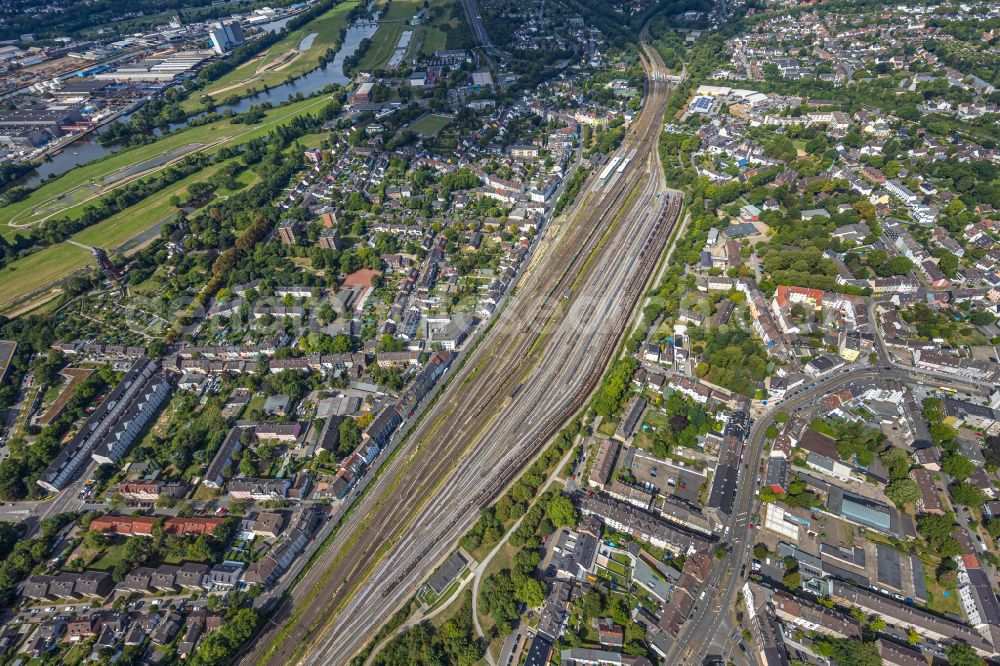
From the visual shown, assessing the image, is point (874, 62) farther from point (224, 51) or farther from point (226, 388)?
point (224, 51)

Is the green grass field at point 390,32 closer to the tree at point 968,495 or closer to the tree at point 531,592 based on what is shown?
the tree at point 531,592

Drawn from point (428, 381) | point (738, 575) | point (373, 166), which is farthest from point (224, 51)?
point (738, 575)

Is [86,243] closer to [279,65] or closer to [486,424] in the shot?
[486,424]

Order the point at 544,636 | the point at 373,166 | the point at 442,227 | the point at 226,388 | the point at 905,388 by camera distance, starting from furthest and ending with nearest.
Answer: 1. the point at 373,166
2. the point at 442,227
3. the point at 226,388
4. the point at 905,388
5. the point at 544,636

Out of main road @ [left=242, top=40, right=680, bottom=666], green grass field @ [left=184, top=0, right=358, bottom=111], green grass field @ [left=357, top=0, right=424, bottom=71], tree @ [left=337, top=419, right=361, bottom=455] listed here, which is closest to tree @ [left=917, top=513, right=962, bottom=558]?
main road @ [left=242, top=40, right=680, bottom=666]

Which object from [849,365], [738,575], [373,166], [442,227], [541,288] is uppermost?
[373,166]

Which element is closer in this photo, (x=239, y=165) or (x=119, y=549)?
(x=119, y=549)

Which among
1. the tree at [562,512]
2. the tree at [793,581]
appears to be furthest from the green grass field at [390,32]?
the tree at [793,581]
